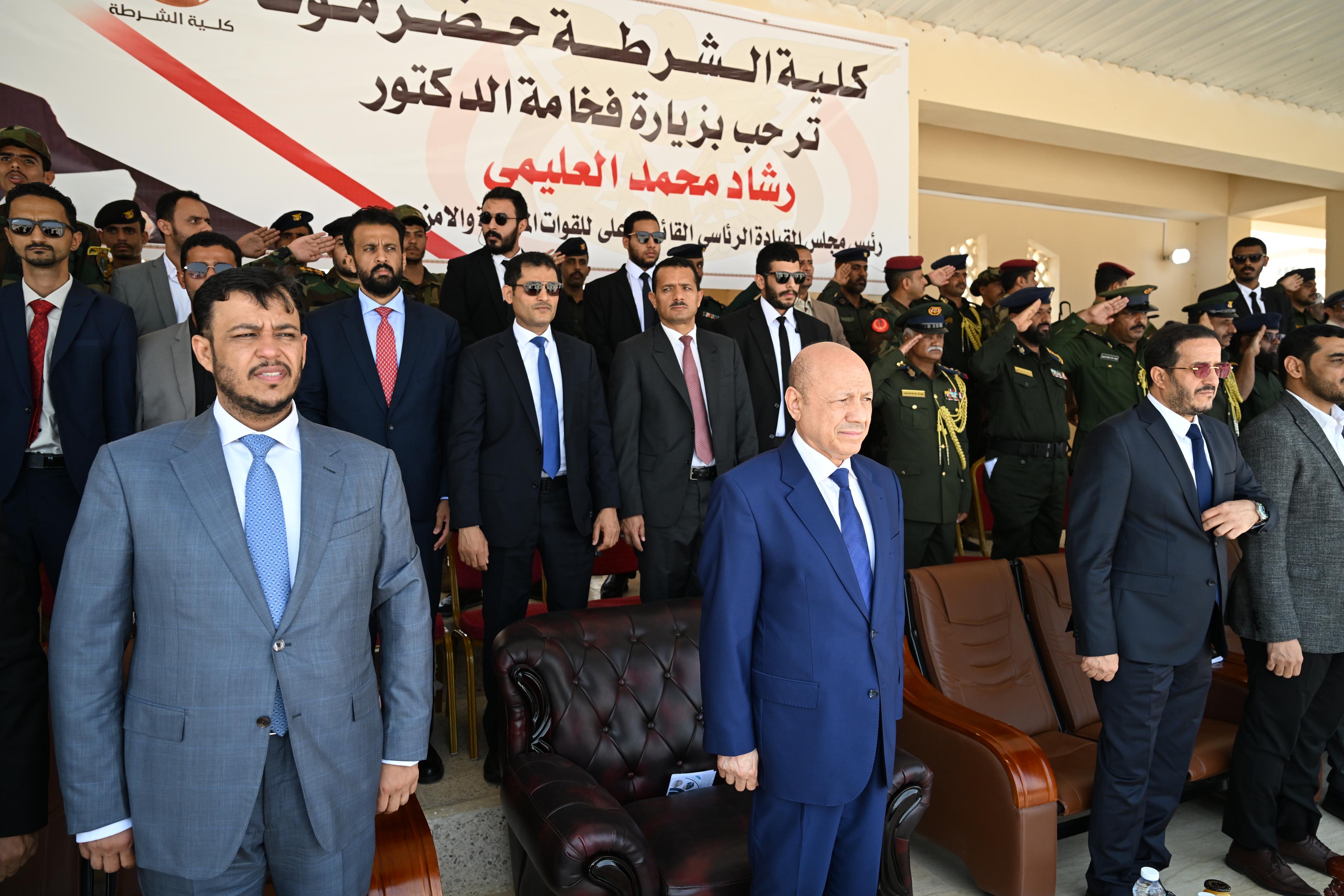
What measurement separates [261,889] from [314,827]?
204mm

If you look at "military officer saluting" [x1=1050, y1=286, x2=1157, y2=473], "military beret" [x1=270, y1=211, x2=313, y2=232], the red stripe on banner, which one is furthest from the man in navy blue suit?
the red stripe on banner

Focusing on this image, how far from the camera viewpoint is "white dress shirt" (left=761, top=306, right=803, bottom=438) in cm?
403

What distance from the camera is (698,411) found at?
3.46 m

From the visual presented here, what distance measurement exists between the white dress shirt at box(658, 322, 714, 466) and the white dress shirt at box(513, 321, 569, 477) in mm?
486

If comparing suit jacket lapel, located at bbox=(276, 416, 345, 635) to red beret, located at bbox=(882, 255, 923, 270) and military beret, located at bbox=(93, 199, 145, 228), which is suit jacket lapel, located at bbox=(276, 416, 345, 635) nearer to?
military beret, located at bbox=(93, 199, 145, 228)

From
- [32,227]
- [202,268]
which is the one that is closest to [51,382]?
[32,227]

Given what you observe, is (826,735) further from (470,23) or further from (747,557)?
(470,23)

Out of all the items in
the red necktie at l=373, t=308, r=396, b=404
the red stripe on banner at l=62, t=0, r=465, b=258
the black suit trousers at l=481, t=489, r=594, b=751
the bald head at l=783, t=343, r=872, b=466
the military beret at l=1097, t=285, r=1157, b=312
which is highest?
the red stripe on banner at l=62, t=0, r=465, b=258

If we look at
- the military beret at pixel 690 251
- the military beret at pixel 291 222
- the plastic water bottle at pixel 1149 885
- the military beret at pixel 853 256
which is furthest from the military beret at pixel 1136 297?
the military beret at pixel 291 222

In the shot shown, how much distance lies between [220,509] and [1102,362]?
15.7 ft

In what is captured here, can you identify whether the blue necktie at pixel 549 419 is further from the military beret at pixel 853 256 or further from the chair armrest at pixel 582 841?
the military beret at pixel 853 256

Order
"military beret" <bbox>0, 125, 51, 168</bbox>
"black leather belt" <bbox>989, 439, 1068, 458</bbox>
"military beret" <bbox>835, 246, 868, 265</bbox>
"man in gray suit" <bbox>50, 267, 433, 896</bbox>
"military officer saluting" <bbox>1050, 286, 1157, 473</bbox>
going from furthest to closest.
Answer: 1. "military beret" <bbox>835, 246, 868, 265</bbox>
2. "military officer saluting" <bbox>1050, 286, 1157, 473</bbox>
3. "black leather belt" <bbox>989, 439, 1068, 458</bbox>
4. "military beret" <bbox>0, 125, 51, 168</bbox>
5. "man in gray suit" <bbox>50, 267, 433, 896</bbox>

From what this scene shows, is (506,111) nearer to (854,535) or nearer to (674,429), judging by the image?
(674,429)

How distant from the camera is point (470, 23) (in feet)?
17.5
